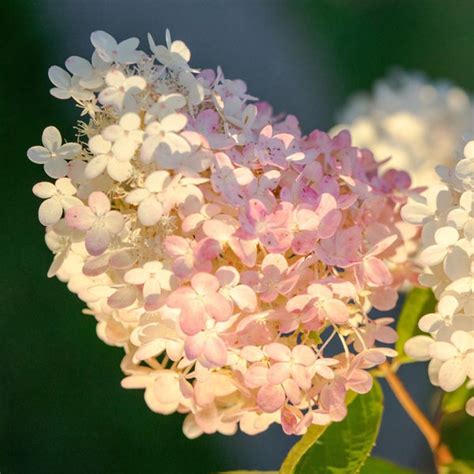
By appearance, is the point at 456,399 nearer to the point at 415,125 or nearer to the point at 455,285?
the point at 455,285

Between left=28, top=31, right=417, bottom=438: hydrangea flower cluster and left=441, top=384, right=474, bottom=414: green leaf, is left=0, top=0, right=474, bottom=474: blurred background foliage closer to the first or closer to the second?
left=441, top=384, right=474, bottom=414: green leaf

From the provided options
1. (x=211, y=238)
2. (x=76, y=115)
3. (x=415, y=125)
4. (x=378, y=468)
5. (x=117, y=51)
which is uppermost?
(x=76, y=115)

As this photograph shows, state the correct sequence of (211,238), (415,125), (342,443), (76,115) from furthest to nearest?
(76,115) → (415,125) → (342,443) → (211,238)

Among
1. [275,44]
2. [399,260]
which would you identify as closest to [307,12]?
[275,44]

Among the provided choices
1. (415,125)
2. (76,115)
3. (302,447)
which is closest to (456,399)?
(302,447)

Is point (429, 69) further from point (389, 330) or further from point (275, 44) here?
point (389, 330)
